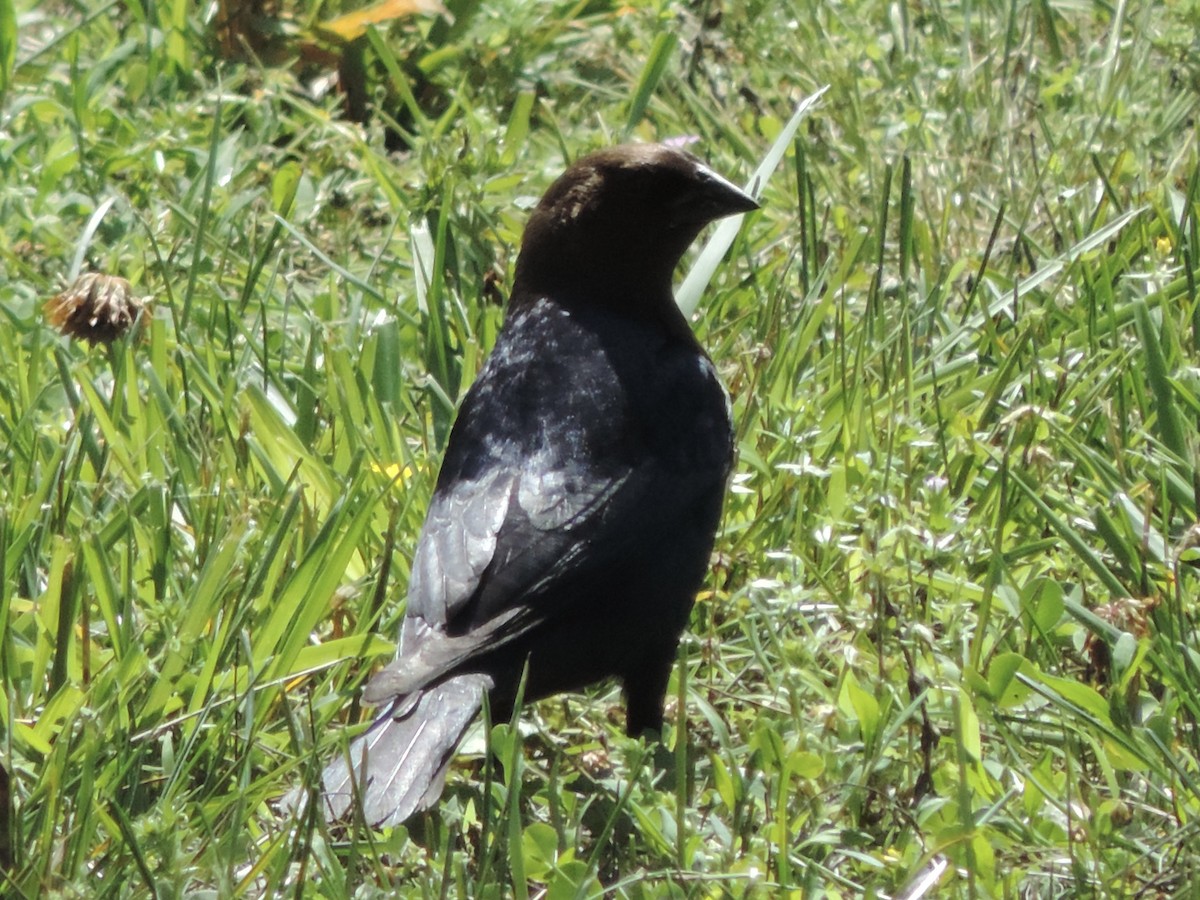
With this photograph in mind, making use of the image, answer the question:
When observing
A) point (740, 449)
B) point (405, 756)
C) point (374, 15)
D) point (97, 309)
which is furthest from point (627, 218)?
point (374, 15)

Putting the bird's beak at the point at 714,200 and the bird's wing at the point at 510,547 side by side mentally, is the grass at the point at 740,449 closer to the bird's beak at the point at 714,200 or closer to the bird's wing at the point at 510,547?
the bird's wing at the point at 510,547

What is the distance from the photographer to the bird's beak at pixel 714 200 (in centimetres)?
362

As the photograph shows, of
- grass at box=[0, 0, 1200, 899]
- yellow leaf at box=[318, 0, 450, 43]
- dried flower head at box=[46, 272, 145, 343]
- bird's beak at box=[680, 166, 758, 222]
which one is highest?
dried flower head at box=[46, 272, 145, 343]

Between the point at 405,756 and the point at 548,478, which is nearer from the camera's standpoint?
the point at 405,756

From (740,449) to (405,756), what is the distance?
1276 mm

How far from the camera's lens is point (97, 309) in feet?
12.0

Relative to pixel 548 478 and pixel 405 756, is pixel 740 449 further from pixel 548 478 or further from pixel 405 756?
pixel 405 756

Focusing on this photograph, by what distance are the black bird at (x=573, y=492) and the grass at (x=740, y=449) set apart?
0.47 ft

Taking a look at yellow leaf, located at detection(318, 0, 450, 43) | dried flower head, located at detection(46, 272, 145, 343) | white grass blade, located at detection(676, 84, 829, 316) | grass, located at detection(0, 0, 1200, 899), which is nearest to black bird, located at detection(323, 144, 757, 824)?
grass, located at detection(0, 0, 1200, 899)

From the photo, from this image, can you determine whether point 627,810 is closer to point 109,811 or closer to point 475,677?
point 475,677

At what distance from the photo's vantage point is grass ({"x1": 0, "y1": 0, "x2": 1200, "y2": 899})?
271 cm

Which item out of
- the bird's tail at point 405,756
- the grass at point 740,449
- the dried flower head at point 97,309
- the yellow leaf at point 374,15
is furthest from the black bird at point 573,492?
the yellow leaf at point 374,15

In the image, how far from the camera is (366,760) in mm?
2652

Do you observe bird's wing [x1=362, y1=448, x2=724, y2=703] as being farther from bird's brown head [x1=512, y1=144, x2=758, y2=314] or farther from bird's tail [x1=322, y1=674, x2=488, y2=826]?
bird's brown head [x1=512, y1=144, x2=758, y2=314]
